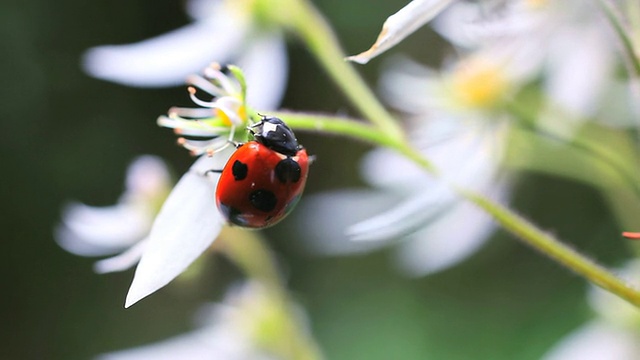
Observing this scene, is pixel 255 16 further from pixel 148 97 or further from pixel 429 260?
pixel 148 97

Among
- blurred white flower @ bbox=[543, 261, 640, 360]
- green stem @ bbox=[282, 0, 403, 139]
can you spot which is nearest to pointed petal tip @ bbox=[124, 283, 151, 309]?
green stem @ bbox=[282, 0, 403, 139]

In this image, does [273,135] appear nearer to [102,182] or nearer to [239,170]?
[239,170]

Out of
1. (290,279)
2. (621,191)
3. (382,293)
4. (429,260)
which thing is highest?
(621,191)

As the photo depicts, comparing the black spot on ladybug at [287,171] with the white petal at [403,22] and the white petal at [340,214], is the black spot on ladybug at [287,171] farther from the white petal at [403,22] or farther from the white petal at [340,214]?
the white petal at [340,214]

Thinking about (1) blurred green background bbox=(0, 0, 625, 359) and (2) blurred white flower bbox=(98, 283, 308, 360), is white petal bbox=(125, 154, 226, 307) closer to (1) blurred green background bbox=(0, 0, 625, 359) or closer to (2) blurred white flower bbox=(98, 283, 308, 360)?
(2) blurred white flower bbox=(98, 283, 308, 360)

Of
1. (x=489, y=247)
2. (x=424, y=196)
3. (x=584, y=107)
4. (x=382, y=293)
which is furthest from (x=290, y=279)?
(x=424, y=196)

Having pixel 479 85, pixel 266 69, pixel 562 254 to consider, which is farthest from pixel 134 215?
pixel 562 254
